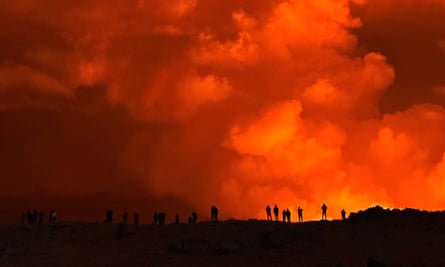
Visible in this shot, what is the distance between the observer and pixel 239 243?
6341cm

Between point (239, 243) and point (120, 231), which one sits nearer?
point (239, 243)

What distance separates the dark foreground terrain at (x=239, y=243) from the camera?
56.5 metres

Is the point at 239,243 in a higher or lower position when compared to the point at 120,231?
lower

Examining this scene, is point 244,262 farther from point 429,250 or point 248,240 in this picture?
point 429,250

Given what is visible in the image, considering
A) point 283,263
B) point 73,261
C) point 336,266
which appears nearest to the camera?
point 336,266

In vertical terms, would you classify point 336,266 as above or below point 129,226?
below

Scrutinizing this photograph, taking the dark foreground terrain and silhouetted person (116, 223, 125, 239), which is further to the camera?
silhouetted person (116, 223, 125, 239)

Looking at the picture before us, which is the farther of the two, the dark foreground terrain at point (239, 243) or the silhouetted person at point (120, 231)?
the silhouetted person at point (120, 231)

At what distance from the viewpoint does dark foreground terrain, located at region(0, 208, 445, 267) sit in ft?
185

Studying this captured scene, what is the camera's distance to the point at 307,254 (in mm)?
57594

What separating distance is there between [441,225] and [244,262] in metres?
21.5

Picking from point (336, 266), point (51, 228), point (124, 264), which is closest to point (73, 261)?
point (124, 264)

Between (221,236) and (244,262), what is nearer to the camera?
(244,262)

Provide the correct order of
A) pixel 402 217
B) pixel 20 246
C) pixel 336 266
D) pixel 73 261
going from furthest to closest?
pixel 402 217, pixel 20 246, pixel 73 261, pixel 336 266
